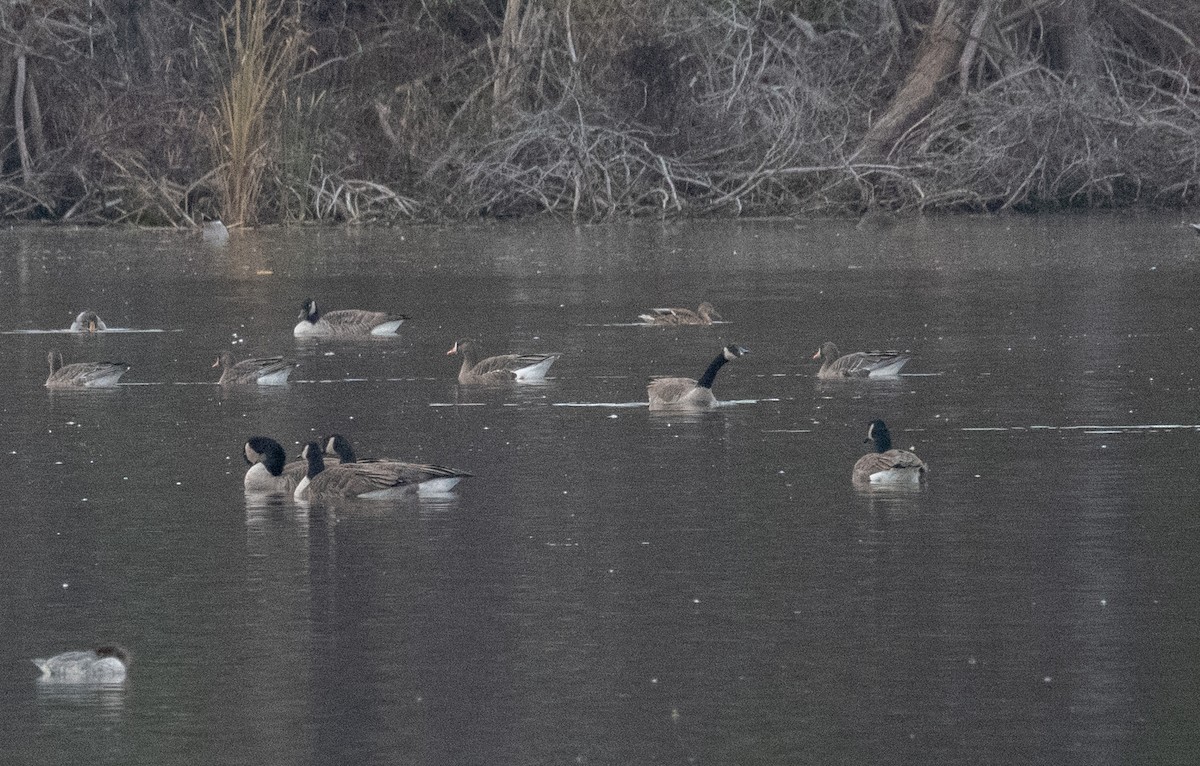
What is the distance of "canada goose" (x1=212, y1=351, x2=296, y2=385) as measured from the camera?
55.3ft

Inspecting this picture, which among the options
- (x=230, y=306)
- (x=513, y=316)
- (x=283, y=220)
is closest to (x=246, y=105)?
A: (x=283, y=220)

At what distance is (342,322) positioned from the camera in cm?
2105

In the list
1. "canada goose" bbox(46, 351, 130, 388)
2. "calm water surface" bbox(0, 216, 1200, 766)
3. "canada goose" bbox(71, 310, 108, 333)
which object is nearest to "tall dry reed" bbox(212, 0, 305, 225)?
"canada goose" bbox(71, 310, 108, 333)

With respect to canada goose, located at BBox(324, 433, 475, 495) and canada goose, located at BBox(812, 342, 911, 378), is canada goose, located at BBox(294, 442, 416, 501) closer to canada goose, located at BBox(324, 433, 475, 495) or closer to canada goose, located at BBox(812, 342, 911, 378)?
canada goose, located at BBox(324, 433, 475, 495)

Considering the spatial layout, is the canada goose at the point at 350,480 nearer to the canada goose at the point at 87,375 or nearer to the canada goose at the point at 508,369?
the canada goose at the point at 508,369

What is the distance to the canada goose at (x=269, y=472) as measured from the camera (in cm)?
1202

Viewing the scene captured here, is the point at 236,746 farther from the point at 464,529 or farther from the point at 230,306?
the point at 230,306

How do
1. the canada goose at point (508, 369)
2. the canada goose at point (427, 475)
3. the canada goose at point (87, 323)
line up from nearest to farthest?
the canada goose at point (427, 475) → the canada goose at point (508, 369) → the canada goose at point (87, 323)

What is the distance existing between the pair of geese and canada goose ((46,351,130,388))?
492cm

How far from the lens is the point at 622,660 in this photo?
814 centimetres

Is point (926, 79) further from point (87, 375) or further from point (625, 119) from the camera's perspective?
point (87, 375)

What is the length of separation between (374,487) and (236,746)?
462 centimetres

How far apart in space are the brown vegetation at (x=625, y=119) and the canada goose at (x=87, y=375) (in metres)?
21.4

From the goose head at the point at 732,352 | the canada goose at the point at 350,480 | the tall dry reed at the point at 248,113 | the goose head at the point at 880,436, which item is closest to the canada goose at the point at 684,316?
the goose head at the point at 732,352
